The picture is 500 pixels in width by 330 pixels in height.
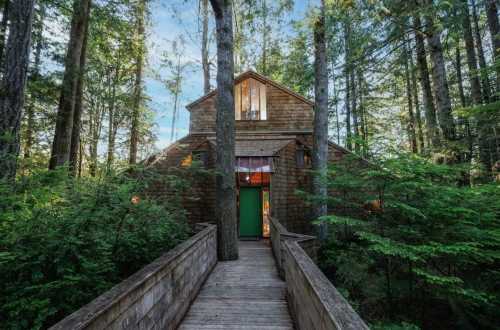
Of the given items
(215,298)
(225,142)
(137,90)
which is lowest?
(215,298)

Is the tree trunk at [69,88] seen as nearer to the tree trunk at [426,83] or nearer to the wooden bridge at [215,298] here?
the wooden bridge at [215,298]

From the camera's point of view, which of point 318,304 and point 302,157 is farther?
point 302,157

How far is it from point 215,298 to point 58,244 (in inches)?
102

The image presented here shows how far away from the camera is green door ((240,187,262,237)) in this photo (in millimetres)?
10297

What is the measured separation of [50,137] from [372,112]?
2009cm

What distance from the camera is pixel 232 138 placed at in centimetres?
637

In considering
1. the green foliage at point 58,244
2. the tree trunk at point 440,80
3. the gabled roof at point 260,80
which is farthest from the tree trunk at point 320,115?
the green foliage at point 58,244

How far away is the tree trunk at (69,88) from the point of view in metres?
6.47

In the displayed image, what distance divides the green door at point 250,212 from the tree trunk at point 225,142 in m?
4.14

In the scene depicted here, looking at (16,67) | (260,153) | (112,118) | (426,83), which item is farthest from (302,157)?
(112,118)

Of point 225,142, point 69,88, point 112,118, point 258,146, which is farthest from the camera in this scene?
point 112,118

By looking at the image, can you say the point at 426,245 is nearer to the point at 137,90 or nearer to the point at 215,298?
the point at 215,298

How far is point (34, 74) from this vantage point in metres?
6.92

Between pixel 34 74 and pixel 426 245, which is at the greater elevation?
pixel 34 74
